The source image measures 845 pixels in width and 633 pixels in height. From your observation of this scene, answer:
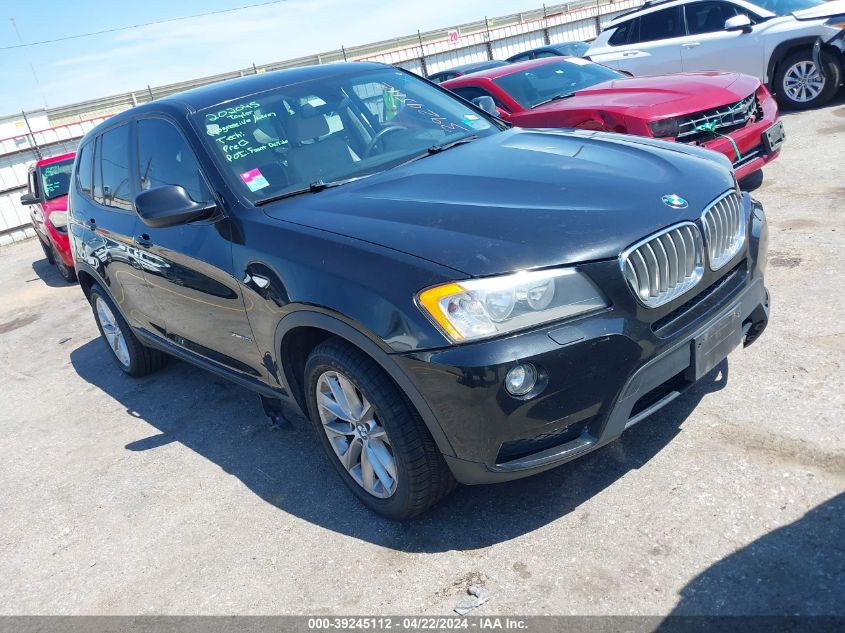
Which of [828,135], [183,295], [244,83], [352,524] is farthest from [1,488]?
[828,135]

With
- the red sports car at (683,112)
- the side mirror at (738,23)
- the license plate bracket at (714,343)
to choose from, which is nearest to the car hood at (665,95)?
the red sports car at (683,112)

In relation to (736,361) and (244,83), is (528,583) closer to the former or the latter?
(736,361)

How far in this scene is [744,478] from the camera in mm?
3016

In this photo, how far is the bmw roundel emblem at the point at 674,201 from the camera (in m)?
2.92

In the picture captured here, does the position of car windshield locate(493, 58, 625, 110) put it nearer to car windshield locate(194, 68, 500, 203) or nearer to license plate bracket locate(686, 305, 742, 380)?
car windshield locate(194, 68, 500, 203)

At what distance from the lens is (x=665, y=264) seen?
2.79 metres

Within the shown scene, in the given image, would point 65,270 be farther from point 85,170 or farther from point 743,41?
point 743,41

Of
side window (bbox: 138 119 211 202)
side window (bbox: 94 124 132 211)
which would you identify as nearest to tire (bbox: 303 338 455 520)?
side window (bbox: 138 119 211 202)

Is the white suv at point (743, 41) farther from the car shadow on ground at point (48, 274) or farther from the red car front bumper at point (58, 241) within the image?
the car shadow on ground at point (48, 274)

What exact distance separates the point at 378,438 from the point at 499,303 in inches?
33.8

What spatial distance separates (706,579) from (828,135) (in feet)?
23.6

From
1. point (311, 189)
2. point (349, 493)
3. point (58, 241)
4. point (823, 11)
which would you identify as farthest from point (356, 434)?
point (823, 11)

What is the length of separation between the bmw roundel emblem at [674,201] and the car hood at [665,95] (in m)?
3.34

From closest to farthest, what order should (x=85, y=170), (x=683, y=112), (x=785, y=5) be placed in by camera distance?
(x=85, y=170), (x=683, y=112), (x=785, y=5)
